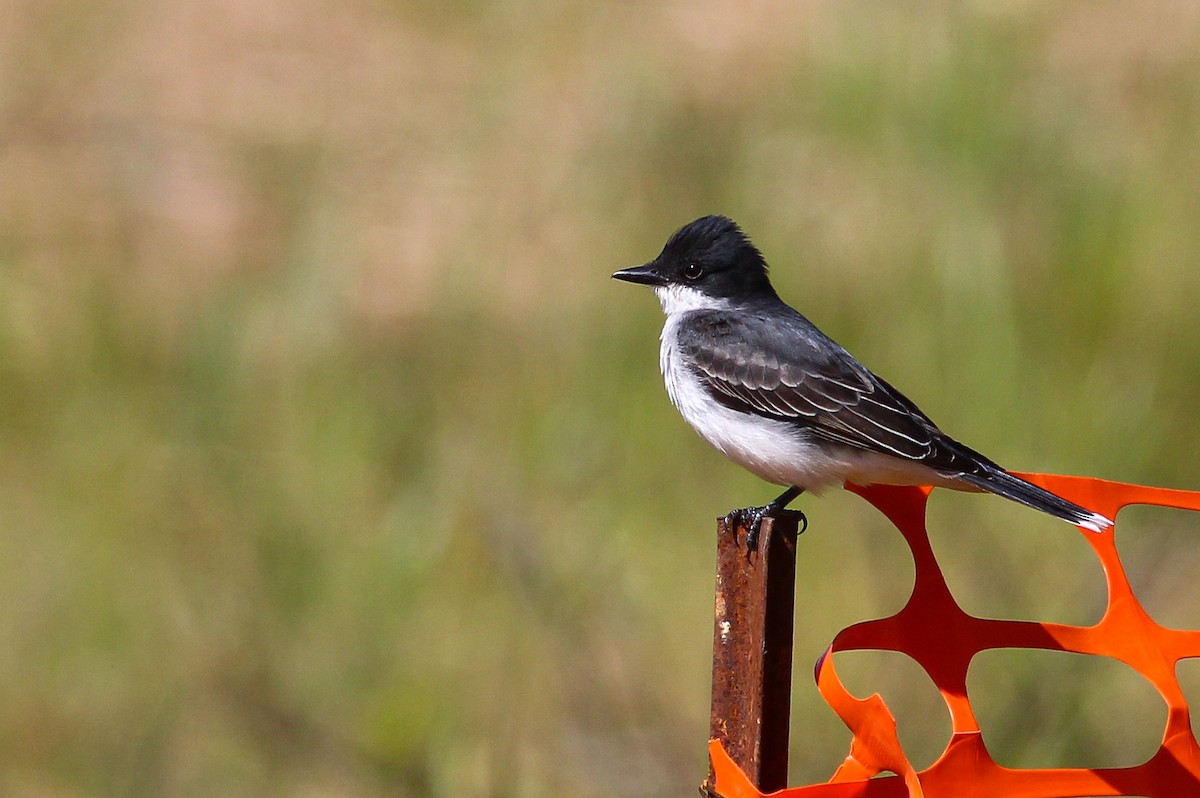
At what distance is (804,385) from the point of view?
4.38 metres

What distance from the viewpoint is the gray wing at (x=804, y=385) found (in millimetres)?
4137

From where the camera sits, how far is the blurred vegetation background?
5391 millimetres

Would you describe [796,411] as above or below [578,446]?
above

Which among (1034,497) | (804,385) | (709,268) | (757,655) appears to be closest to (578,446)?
(709,268)

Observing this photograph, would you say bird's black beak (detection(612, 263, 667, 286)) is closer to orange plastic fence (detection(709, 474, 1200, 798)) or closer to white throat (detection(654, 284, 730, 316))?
white throat (detection(654, 284, 730, 316))

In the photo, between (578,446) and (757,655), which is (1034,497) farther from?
(578,446)

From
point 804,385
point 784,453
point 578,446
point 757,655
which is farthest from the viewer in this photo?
point 578,446

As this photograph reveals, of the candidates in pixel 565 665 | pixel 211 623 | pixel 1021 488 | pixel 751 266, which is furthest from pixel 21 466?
pixel 1021 488

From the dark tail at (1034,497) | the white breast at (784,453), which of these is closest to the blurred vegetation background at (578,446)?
the white breast at (784,453)

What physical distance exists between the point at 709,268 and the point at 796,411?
2.61 feet

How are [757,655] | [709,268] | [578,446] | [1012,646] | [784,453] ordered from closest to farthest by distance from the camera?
[757,655] < [1012,646] < [784,453] < [709,268] < [578,446]

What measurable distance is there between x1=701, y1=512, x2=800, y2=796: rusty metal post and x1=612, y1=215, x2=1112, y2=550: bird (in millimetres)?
787

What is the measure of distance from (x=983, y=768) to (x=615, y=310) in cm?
381

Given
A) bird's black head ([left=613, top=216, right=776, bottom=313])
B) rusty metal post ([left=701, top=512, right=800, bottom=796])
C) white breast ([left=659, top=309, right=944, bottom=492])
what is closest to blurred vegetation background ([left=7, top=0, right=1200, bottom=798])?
bird's black head ([left=613, top=216, right=776, bottom=313])
